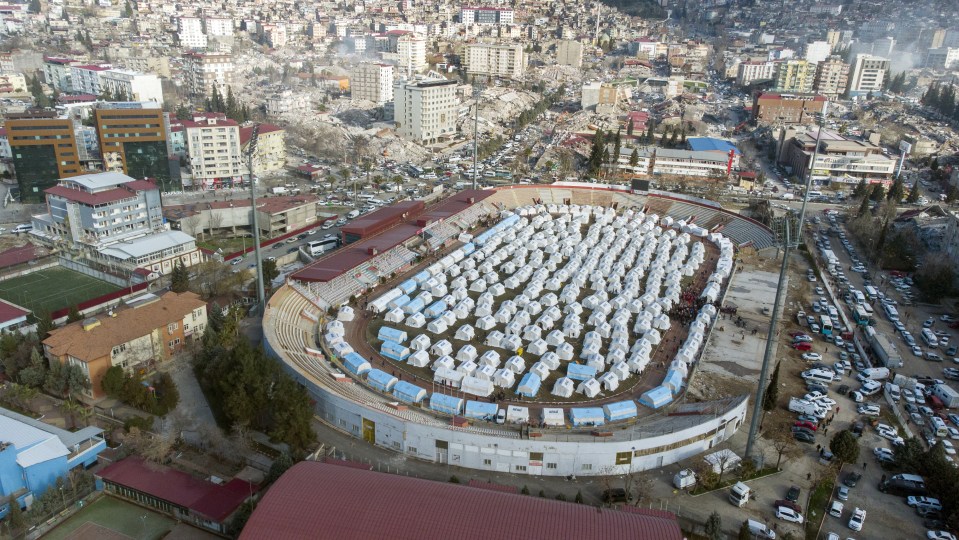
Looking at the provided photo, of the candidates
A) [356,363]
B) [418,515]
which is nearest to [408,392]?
[356,363]

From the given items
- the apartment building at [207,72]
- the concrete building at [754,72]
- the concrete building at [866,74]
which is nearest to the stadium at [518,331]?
the apartment building at [207,72]

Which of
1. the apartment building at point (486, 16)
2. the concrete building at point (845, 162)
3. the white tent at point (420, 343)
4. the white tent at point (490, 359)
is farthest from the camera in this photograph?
the apartment building at point (486, 16)

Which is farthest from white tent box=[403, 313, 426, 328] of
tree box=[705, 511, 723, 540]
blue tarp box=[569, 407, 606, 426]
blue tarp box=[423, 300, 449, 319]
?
tree box=[705, 511, 723, 540]

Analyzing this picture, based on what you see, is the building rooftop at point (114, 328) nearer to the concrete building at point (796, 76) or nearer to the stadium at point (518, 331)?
the stadium at point (518, 331)

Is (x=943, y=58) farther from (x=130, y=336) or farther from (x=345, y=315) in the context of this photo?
(x=130, y=336)

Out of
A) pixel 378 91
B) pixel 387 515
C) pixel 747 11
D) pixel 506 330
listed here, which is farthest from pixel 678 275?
pixel 747 11
